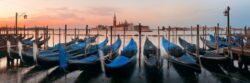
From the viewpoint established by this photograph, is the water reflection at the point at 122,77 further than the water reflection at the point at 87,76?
No

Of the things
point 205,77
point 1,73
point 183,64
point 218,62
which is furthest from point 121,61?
point 1,73

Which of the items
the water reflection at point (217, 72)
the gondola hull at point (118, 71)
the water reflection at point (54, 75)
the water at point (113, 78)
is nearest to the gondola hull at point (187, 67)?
the water at point (113, 78)

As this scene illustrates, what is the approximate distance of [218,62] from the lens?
1753cm

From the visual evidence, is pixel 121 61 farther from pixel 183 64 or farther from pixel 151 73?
pixel 183 64

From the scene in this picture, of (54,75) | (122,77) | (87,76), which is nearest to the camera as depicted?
(122,77)

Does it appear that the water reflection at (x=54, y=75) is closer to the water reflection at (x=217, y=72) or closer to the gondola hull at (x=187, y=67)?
the gondola hull at (x=187, y=67)

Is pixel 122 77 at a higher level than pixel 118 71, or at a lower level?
lower

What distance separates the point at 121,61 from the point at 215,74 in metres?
5.40

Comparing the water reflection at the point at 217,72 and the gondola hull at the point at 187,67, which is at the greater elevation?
the gondola hull at the point at 187,67

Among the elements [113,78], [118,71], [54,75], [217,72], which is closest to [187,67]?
[217,72]

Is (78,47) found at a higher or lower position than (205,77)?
higher

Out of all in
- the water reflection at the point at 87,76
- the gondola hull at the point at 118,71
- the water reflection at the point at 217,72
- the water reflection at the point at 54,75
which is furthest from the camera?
the water reflection at the point at 217,72

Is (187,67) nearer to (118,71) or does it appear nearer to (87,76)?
(118,71)

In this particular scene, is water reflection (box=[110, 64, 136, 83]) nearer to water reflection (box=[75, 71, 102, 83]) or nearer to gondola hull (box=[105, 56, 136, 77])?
gondola hull (box=[105, 56, 136, 77])
